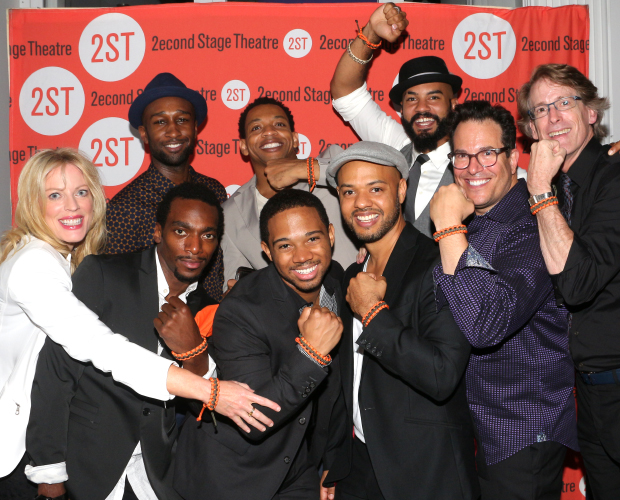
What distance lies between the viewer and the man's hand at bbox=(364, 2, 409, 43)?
3623 millimetres

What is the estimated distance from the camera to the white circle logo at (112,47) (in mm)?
4258

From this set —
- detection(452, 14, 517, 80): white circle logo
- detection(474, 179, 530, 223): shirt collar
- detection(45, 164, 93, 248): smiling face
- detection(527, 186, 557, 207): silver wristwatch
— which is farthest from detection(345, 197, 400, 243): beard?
detection(452, 14, 517, 80): white circle logo

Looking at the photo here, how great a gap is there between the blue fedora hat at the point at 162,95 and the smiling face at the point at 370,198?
1706 millimetres

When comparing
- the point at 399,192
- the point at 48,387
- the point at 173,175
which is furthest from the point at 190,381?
the point at 173,175

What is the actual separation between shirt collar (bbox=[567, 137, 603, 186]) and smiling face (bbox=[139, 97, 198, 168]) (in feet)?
7.84

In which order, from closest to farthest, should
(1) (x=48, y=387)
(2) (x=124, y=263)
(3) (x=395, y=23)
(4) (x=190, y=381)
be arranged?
(4) (x=190, y=381) < (1) (x=48, y=387) < (2) (x=124, y=263) < (3) (x=395, y=23)

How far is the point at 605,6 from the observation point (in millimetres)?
4281

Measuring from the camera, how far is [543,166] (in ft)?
7.88

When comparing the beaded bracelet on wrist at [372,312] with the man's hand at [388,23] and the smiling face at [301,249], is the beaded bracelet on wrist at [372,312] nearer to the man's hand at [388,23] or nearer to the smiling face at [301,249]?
the smiling face at [301,249]

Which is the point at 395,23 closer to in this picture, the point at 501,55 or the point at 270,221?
the point at 501,55

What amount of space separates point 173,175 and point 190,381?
1.82 m

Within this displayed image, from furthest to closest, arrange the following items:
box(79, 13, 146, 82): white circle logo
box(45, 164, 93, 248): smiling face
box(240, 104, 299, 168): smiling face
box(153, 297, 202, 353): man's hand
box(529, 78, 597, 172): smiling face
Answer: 1. box(79, 13, 146, 82): white circle logo
2. box(240, 104, 299, 168): smiling face
3. box(45, 164, 93, 248): smiling face
4. box(529, 78, 597, 172): smiling face
5. box(153, 297, 202, 353): man's hand

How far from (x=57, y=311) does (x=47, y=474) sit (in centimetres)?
75

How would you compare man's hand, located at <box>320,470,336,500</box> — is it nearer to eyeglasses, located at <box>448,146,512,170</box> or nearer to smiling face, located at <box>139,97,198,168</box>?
eyeglasses, located at <box>448,146,512,170</box>
